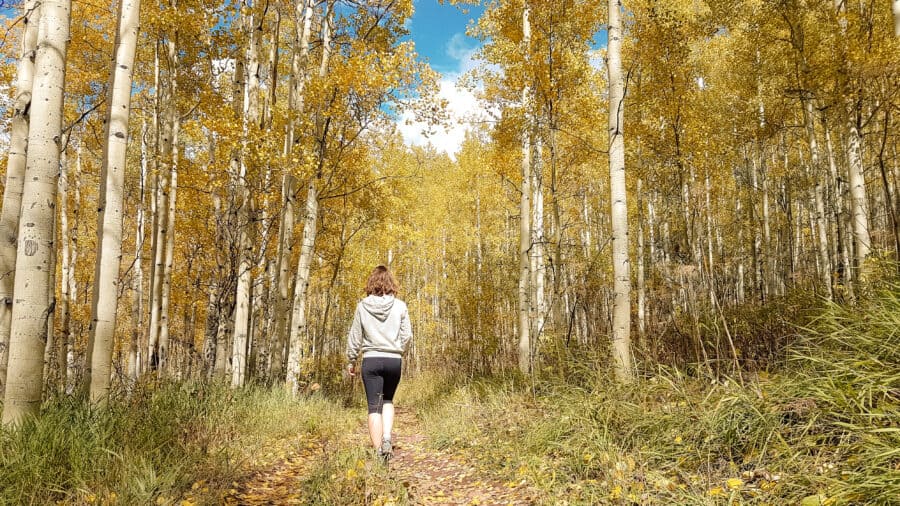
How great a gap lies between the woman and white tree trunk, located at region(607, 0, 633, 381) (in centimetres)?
224

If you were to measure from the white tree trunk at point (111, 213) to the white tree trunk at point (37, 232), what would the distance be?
61 cm

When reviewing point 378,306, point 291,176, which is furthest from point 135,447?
point 291,176

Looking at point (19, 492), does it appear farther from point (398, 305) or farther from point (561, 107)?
point (561, 107)

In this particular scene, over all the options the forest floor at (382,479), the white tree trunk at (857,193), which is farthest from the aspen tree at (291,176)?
the white tree trunk at (857,193)

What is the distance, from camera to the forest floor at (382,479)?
3.25 meters

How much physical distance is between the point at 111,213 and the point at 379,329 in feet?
8.40

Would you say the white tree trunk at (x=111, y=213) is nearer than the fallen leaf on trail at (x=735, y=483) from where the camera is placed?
No

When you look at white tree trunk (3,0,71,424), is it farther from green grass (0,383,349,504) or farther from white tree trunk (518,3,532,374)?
white tree trunk (518,3,532,374)

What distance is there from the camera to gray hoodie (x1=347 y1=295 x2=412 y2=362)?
416cm

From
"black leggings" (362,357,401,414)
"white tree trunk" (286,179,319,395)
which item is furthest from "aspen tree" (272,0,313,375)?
"black leggings" (362,357,401,414)

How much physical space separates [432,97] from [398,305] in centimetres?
542

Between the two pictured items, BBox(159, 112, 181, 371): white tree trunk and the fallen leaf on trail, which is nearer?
the fallen leaf on trail

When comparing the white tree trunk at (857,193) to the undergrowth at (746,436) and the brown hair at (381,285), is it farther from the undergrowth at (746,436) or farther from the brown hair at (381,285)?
the brown hair at (381,285)

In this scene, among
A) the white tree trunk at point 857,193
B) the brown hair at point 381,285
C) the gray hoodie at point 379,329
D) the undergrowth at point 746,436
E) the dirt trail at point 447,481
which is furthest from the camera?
the white tree trunk at point 857,193
